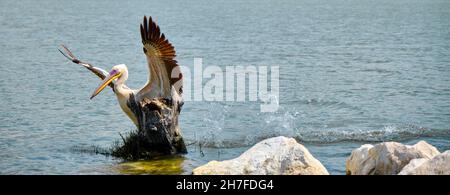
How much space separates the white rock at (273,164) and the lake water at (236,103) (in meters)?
2.11

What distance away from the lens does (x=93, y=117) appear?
755 inches

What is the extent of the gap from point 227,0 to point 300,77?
209ft

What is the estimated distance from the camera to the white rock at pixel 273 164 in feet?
37.3

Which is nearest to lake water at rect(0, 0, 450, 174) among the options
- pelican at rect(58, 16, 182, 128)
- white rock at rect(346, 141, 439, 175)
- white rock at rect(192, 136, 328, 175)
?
pelican at rect(58, 16, 182, 128)

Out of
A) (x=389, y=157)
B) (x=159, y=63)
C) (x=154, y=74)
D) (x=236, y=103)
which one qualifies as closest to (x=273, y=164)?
(x=389, y=157)

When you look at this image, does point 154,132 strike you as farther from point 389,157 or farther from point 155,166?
point 389,157

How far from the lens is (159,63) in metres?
14.0

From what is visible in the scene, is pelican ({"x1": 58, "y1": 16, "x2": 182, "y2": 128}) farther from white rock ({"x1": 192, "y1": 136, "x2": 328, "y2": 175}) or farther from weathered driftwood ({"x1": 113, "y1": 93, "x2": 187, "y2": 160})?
white rock ({"x1": 192, "y1": 136, "x2": 328, "y2": 175})

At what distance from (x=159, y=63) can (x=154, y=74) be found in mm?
294

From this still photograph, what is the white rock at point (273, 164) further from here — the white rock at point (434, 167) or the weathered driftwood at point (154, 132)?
the weathered driftwood at point (154, 132)

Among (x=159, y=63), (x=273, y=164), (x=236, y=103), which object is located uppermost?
(x=159, y=63)
